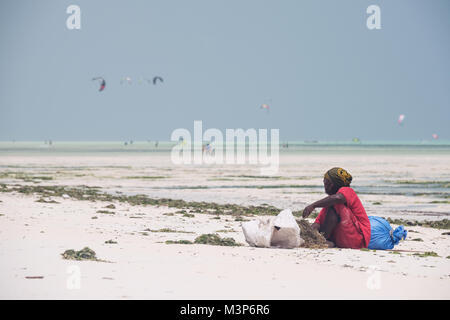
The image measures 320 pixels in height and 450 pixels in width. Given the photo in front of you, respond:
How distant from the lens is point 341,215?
11.5 m

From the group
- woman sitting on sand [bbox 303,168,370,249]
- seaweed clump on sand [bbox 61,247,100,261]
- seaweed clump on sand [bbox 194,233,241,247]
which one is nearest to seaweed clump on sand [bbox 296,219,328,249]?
woman sitting on sand [bbox 303,168,370,249]

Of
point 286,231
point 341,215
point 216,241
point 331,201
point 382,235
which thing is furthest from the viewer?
point 216,241

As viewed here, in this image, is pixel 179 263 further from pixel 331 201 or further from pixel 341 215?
pixel 341 215

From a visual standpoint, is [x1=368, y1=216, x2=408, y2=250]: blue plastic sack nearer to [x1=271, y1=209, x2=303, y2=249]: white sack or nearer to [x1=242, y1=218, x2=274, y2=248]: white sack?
[x1=271, y1=209, x2=303, y2=249]: white sack

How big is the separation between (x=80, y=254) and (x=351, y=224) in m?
4.47

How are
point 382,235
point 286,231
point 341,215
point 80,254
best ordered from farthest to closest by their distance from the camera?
point 382,235 → point 286,231 → point 341,215 → point 80,254

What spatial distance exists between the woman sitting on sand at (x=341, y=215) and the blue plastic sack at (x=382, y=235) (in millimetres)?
184

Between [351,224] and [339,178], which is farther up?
[339,178]

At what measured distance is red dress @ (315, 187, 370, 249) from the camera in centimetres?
1141

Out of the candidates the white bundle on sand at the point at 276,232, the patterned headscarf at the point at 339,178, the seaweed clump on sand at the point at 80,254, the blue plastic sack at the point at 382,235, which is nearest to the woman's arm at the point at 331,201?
the patterned headscarf at the point at 339,178

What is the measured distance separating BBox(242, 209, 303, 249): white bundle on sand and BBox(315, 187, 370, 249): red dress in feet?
1.78

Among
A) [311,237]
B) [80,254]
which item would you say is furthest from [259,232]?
[80,254]

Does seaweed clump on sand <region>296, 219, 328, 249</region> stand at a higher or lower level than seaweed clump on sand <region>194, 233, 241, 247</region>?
higher

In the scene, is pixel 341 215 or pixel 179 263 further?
pixel 341 215
